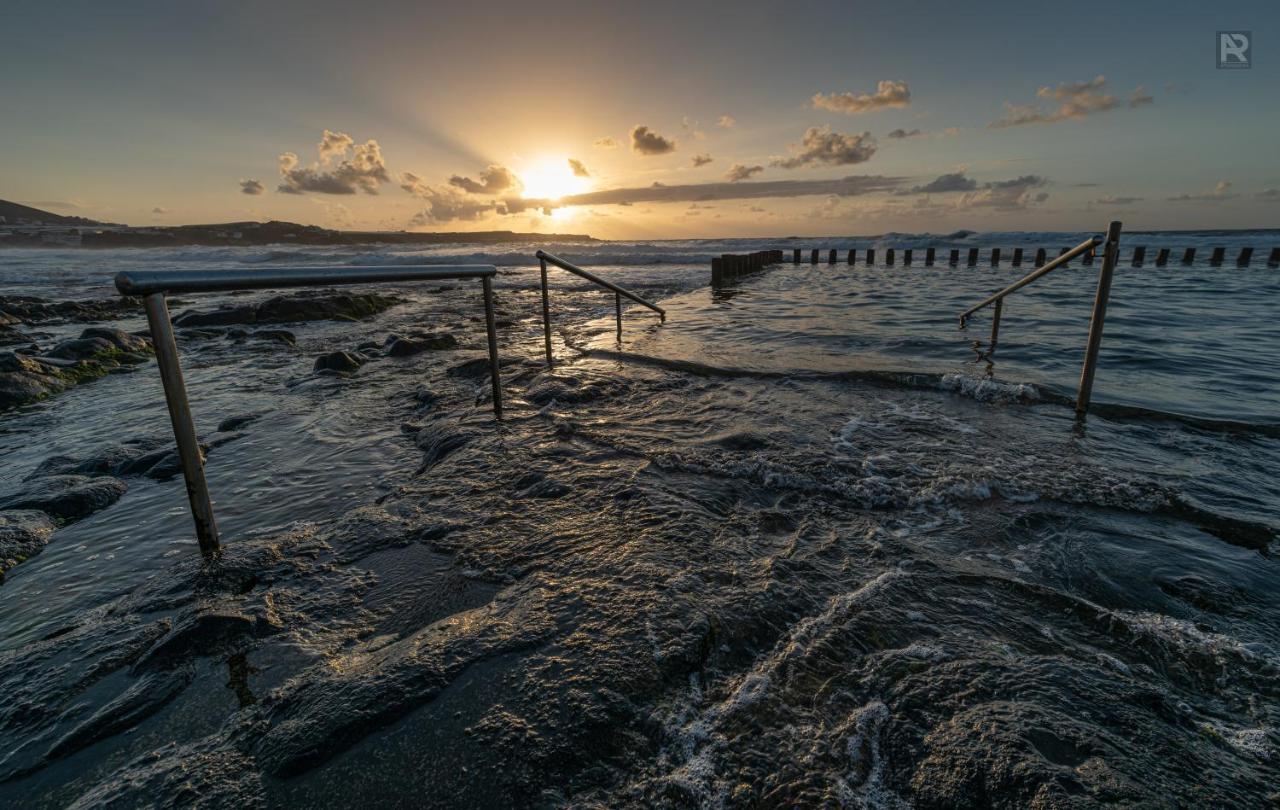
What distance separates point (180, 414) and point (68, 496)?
2159 mm

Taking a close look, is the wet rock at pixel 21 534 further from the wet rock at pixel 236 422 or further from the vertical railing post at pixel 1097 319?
the vertical railing post at pixel 1097 319

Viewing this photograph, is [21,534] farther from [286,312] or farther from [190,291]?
[286,312]

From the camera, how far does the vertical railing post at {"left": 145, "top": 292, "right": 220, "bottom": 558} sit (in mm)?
1979

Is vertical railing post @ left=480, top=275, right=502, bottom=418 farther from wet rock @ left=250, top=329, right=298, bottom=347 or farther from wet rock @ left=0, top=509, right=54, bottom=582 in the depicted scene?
wet rock @ left=250, top=329, right=298, bottom=347

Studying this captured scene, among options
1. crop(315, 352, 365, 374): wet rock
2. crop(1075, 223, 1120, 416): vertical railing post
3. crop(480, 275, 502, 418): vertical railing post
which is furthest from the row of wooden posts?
crop(480, 275, 502, 418): vertical railing post

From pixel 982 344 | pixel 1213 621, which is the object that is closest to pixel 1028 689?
pixel 1213 621

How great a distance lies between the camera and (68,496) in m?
3.30

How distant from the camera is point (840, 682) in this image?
1842 millimetres

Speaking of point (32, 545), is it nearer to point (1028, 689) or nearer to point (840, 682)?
point (840, 682)

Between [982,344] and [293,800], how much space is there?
9605 millimetres

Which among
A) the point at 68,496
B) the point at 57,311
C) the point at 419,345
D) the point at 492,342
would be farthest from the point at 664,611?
the point at 57,311

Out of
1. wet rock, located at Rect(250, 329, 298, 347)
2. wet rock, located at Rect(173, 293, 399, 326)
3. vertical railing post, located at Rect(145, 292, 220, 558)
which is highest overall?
vertical railing post, located at Rect(145, 292, 220, 558)

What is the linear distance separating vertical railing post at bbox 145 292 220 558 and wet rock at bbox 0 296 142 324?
45.4ft

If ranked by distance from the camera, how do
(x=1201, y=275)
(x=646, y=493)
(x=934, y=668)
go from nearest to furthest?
(x=934, y=668) < (x=646, y=493) < (x=1201, y=275)
